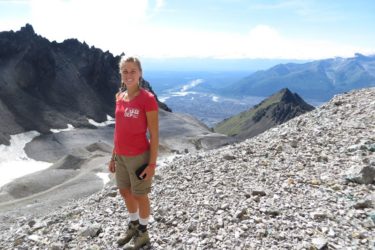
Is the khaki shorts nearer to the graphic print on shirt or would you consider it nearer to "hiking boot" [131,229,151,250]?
the graphic print on shirt

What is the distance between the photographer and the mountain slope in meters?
148

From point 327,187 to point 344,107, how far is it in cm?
1155

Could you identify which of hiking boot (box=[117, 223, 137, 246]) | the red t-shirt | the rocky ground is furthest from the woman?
the rocky ground

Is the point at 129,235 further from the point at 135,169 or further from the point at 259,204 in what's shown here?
the point at 259,204

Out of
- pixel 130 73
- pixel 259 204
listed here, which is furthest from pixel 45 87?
pixel 130 73

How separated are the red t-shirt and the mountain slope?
130 meters

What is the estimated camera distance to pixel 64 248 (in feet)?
42.9

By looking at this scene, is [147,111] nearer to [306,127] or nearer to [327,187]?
[327,187]

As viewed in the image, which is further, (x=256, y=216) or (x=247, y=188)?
(x=247, y=188)

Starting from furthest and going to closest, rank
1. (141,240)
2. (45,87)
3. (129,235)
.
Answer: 1. (45,87)
2. (129,235)
3. (141,240)

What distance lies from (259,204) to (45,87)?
169 metres

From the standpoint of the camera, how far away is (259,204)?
42.1 feet

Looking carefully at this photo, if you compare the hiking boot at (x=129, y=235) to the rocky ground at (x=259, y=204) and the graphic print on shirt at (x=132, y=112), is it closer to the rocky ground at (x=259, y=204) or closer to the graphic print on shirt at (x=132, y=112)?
the rocky ground at (x=259, y=204)

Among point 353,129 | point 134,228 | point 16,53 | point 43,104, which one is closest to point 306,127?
point 353,129
